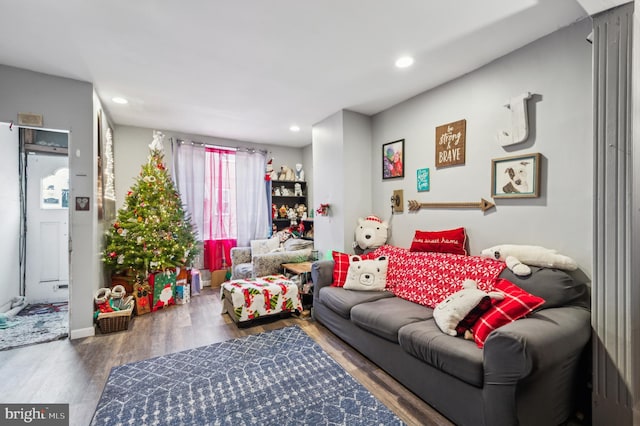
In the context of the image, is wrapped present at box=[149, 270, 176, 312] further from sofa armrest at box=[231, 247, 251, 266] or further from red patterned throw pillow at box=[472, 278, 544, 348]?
red patterned throw pillow at box=[472, 278, 544, 348]

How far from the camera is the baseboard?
271cm

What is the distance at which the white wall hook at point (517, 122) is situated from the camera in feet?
7.10

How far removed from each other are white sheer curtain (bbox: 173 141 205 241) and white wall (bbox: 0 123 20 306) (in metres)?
1.78

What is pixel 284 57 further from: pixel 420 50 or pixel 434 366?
pixel 434 366

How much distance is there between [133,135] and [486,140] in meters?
4.67

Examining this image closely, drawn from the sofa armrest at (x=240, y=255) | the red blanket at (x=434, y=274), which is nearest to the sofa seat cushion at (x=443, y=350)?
the red blanket at (x=434, y=274)

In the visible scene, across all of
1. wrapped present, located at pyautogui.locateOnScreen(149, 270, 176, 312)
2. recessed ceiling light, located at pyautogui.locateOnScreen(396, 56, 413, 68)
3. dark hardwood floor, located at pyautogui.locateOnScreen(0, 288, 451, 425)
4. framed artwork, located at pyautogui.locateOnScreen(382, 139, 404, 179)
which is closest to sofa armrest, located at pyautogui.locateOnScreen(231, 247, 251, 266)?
wrapped present, located at pyautogui.locateOnScreen(149, 270, 176, 312)

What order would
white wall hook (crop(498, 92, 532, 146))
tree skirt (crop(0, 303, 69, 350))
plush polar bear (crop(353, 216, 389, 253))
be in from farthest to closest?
1. plush polar bear (crop(353, 216, 389, 253))
2. tree skirt (crop(0, 303, 69, 350))
3. white wall hook (crop(498, 92, 532, 146))

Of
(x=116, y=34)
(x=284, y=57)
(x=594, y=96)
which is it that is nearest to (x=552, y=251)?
(x=594, y=96)

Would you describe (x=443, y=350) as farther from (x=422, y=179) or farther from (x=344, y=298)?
(x=422, y=179)

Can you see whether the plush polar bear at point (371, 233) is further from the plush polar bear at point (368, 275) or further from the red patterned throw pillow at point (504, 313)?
the red patterned throw pillow at point (504, 313)

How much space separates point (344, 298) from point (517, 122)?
207 centimetres

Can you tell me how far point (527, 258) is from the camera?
2031mm

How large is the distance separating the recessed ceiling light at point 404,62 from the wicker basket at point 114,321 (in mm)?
3605
